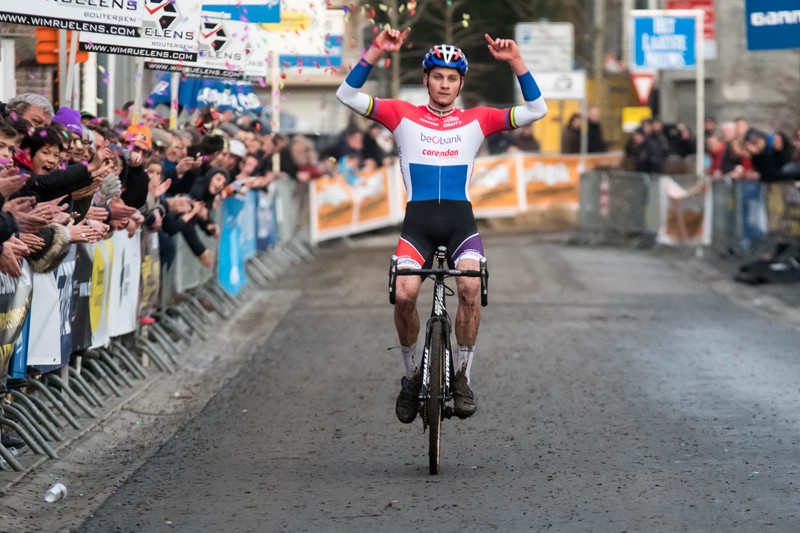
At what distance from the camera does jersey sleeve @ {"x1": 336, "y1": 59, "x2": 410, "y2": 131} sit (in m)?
9.28

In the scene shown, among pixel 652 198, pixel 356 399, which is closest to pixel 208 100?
pixel 356 399

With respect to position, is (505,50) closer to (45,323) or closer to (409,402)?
(409,402)

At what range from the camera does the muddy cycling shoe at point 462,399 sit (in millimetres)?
9031

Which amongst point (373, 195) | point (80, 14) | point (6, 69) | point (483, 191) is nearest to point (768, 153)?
point (373, 195)

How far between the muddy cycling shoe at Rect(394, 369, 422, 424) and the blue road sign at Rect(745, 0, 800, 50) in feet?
28.1

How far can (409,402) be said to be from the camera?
911 cm

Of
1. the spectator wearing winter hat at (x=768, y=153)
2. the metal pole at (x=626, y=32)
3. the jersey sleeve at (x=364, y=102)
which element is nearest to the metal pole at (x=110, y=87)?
the jersey sleeve at (x=364, y=102)

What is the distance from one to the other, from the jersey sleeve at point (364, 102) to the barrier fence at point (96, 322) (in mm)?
2000

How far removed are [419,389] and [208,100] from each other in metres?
8.14

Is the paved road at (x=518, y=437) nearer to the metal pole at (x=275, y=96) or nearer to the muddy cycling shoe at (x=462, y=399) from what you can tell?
the muddy cycling shoe at (x=462, y=399)

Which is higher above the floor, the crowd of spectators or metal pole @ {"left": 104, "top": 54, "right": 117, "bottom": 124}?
metal pole @ {"left": 104, "top": 54, "right": 117, "bottom": 124}

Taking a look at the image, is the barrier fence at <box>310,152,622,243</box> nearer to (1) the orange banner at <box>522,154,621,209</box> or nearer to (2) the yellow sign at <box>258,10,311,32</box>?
(1) the orange banner at <box>522,154,621,209</box>

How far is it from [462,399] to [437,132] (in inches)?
59.0

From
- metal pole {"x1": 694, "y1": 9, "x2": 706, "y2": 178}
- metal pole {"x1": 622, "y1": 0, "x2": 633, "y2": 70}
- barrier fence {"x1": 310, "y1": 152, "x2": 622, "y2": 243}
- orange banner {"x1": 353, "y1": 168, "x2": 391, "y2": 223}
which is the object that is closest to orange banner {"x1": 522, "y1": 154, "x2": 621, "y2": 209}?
barrier fence {"x1": 310, "y1": 152, "x2": 622, "y2": 243}
